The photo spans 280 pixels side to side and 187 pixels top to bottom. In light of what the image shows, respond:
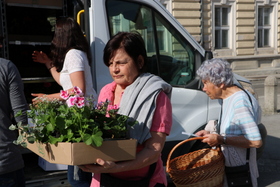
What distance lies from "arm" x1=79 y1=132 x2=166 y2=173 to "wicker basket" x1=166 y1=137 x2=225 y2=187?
755mm

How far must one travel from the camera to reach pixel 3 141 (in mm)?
2736

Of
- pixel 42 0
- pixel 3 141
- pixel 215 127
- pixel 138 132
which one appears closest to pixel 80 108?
pixel 138 132

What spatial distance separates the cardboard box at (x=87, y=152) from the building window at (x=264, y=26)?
77.9ft

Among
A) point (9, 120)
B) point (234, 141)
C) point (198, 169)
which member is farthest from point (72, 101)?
point (234, 141)

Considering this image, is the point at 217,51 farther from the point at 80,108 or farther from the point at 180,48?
the point at 80,108

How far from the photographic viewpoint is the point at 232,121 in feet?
9.96

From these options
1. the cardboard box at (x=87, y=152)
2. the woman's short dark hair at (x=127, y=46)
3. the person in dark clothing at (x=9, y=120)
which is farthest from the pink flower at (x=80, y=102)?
the person in dark clothing at (x=9, y=120)

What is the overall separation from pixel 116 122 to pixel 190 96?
2.57m

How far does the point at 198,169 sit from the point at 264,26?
23093 mm

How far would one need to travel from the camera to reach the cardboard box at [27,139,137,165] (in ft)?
6.18

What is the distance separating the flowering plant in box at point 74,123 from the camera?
6.27 feet

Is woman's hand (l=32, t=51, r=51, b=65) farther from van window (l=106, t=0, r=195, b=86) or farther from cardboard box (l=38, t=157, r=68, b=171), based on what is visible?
cardboard box (l=38, t=157, r=68, b=171)

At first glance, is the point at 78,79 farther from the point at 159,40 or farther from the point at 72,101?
the point at 159,40

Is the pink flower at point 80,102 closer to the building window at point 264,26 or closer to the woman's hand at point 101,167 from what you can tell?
the woman's hand at point 101,167
